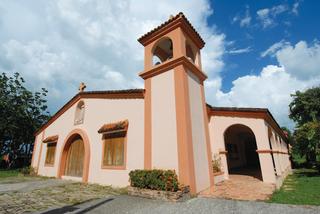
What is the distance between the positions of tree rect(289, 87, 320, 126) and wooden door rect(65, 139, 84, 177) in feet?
70.1

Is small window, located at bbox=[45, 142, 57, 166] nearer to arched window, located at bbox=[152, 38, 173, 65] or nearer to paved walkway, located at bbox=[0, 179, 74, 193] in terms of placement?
paved walkway, located at bbox=[0, 179, 74, 193]

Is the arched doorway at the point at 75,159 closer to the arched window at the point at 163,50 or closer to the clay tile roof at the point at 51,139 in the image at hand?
the clay tile roof at the point at 51,139

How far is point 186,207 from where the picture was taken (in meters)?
5.61

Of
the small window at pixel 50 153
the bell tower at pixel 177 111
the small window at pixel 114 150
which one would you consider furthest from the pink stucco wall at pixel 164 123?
the small window at pixel 50 153

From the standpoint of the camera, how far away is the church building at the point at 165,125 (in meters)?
7.64

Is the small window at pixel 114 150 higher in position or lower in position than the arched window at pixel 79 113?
lower

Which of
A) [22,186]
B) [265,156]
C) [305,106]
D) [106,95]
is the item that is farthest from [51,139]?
[305,106]

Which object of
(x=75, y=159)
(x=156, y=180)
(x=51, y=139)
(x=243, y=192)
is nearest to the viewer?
(x=156, y=180)

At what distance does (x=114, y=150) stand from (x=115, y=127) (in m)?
1.17

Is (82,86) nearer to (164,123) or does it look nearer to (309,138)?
(164,123)

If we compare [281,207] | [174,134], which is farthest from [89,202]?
[281,207]

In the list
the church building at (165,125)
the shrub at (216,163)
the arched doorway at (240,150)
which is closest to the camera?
the church building at (165,125)

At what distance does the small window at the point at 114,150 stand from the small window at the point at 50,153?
21.9 ft

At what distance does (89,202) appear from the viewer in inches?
254
